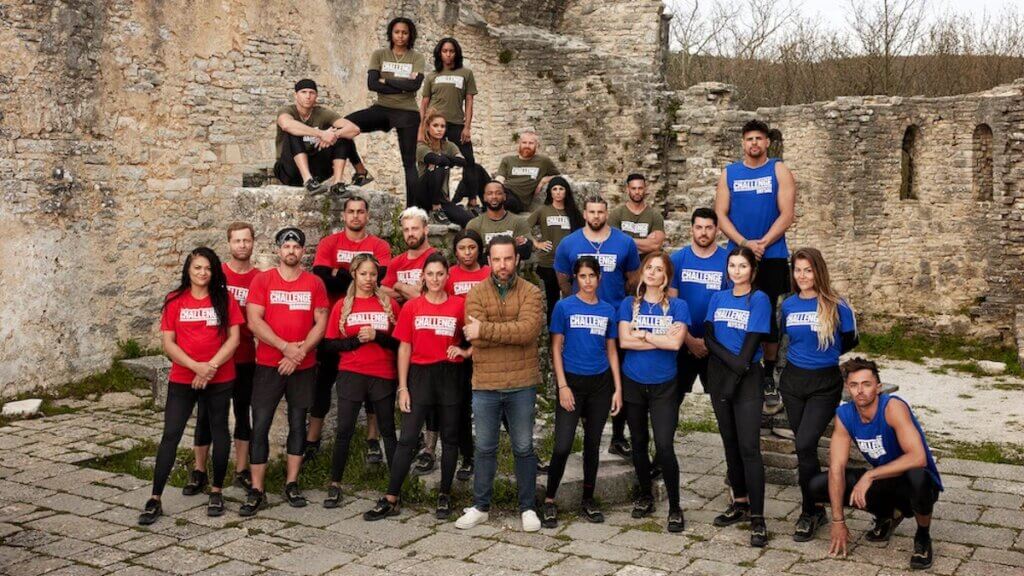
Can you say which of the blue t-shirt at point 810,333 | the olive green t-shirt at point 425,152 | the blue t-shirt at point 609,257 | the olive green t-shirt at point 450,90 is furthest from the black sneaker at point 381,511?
the olive green t-shirt at point 450,90

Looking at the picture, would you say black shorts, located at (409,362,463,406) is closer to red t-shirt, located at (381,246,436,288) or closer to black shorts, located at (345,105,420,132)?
red t-shirt, located at (381,246,436,288)

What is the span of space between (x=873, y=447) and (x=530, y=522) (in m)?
2.40

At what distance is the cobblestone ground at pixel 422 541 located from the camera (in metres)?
7.17

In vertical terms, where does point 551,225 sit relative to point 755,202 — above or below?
below

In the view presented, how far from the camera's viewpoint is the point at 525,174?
11.8 m

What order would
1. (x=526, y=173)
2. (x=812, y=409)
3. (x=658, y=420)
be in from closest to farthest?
1. (x=812, y=409)
2. (x=658, y=420)
3. (x=526, y=173)

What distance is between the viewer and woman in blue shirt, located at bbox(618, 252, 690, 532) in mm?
7965

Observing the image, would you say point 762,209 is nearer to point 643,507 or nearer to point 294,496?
point 643,507

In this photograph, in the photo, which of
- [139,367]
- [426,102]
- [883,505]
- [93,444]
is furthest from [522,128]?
[883,505]

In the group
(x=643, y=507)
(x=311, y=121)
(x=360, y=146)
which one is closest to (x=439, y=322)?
(x=643, y=507)

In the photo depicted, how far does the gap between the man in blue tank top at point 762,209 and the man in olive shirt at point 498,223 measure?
185cm

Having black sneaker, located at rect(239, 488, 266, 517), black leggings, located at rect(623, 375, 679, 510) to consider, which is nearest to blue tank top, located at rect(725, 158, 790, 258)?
black leggings, located at rect(623, 375, 679, 510)

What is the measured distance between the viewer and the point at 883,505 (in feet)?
24.8

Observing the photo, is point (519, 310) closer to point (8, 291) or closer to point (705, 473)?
point (705, 473)
